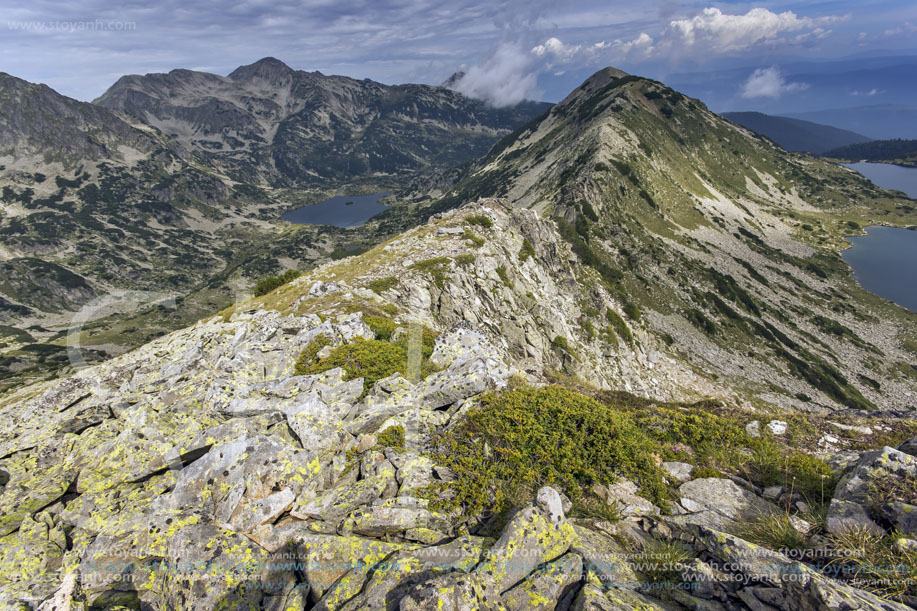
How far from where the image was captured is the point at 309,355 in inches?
676

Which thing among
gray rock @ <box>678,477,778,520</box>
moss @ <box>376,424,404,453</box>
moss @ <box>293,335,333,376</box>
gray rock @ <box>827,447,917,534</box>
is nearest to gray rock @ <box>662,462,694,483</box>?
gray rock @ <box>678,477,778,520</box>

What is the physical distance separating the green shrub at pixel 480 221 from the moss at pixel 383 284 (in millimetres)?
20132

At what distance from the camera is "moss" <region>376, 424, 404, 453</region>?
11.0 meters

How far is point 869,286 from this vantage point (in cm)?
13912

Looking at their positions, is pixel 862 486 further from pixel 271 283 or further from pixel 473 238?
pixel 271 283

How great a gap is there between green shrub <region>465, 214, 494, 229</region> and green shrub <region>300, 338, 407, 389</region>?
1394 inches

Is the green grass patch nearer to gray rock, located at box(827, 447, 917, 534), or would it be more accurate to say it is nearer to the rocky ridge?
the rocky ridge

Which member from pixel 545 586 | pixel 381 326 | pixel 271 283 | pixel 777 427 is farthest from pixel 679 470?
pixel 271 283

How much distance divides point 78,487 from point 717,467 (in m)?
19.6

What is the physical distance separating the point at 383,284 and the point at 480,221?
2315 centimetres

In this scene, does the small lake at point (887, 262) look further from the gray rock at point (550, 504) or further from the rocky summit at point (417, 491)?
the gray rock at point (550, 504)

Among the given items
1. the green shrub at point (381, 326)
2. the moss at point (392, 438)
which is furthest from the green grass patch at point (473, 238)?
the moss at point (392, 438)

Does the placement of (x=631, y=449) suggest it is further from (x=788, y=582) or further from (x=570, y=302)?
(x=570, y=302)

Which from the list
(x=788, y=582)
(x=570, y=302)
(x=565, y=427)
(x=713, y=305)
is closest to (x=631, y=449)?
(x=565, y=427)
